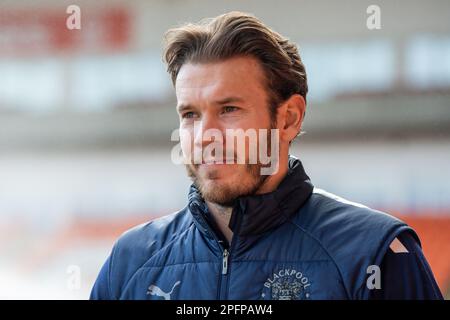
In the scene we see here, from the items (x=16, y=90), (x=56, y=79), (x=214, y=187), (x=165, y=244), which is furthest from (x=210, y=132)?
(x=56, y=79)

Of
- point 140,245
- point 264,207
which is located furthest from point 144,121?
point 264,207

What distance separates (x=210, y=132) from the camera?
0.85m

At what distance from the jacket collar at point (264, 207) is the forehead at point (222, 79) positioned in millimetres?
135

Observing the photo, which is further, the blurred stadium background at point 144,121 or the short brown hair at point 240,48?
the blurred stadium background at point 144,121

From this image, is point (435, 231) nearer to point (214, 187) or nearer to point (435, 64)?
point (435, 64)

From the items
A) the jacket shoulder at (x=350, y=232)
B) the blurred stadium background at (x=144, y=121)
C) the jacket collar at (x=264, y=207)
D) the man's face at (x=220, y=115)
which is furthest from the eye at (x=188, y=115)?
the blurred stadium background at (x=144, y=121)

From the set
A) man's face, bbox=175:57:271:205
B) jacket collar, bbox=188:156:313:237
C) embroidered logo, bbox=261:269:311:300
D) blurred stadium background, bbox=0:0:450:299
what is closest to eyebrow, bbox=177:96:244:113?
man's face, bbox=175:57:271:205

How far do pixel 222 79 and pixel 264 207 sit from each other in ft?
0.60

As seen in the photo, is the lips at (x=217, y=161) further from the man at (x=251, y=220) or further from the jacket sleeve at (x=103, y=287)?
the jacket sleeve at (x=103, y=287)

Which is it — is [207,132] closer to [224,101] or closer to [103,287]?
[224,101]

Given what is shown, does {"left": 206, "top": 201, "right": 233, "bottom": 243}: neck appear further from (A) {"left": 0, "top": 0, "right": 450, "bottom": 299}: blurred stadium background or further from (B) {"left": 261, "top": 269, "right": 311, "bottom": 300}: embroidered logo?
(A) {"left": 0, "top": 0, "right": 450, "bottom": 299}: blurred stadium background

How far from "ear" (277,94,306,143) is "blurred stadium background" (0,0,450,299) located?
1.61 meters

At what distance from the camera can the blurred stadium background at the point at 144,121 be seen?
271 centimetres

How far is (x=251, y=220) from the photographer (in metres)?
0.85
